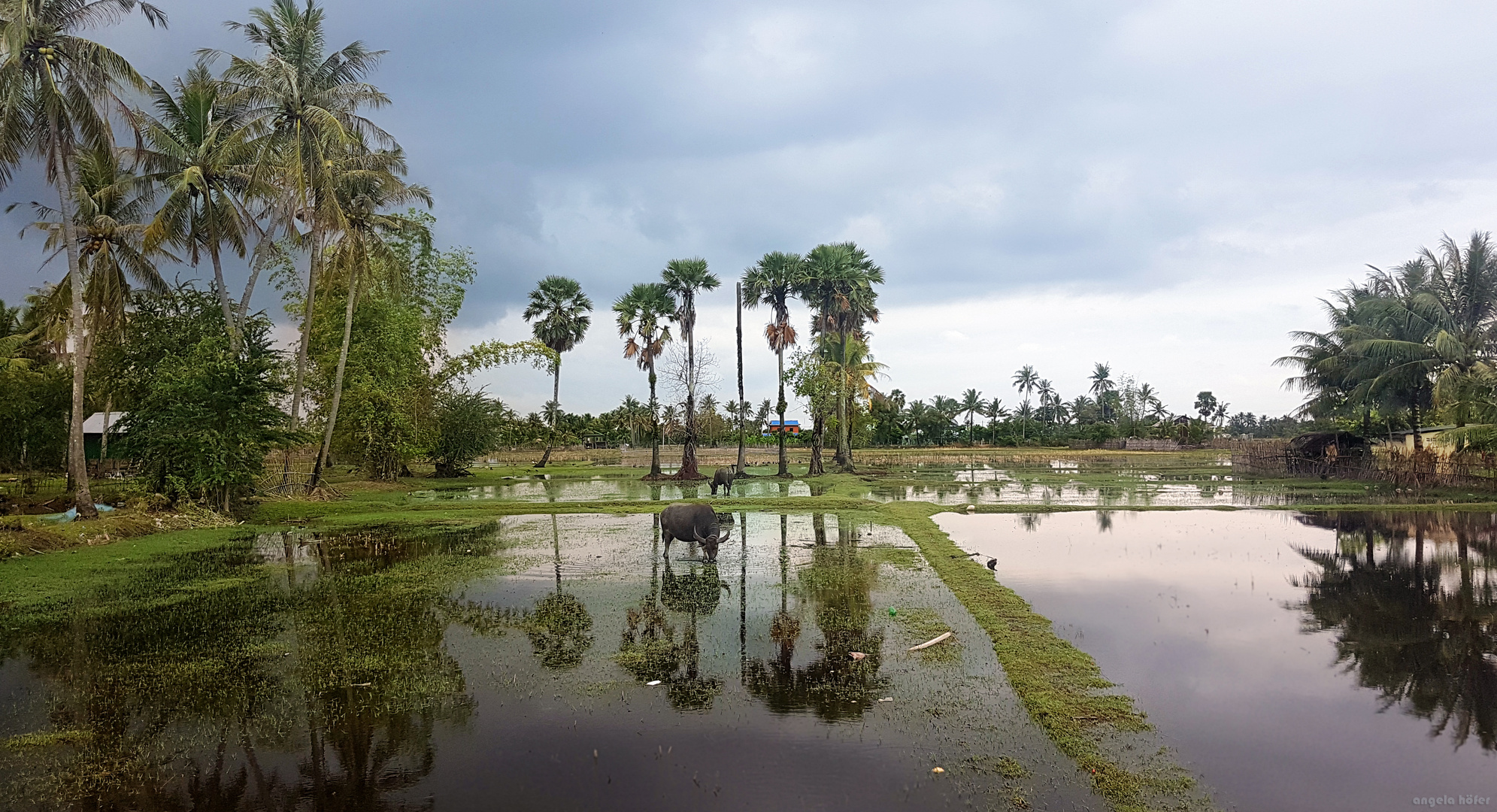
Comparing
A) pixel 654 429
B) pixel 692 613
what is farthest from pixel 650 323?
pixel 692 613

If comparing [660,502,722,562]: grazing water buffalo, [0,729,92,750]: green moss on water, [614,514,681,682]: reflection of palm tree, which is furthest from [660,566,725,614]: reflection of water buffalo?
[0,729,92,750]: green moss on water

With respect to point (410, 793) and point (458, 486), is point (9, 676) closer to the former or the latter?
point (410, 793)

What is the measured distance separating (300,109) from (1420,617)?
A: 92.0 ft

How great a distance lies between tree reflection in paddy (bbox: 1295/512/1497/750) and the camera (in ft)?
21.9

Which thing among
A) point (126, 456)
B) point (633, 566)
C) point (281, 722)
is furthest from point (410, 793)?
point (126, 456)

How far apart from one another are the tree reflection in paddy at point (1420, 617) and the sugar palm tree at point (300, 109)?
25.0 metres

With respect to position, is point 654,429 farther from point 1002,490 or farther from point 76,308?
point 76,308

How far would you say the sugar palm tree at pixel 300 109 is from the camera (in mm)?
22469

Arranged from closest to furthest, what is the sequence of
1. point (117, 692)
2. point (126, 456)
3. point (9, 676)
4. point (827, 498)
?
point (117, 692) → point (9, 676) → point (126, 456) → point (827, 498)

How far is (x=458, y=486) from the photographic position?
1294 inches

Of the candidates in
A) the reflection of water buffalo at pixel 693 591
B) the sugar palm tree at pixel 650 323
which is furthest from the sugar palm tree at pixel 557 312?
the reflection of water buffalo at pixel 693 591

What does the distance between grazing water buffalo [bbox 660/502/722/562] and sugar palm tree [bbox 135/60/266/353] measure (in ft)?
56.4

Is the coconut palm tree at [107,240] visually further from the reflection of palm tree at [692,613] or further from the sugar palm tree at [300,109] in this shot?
the reflection of palm tree at [692,613]

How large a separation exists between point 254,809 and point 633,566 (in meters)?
7.80
